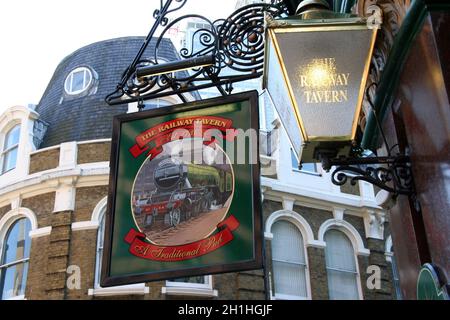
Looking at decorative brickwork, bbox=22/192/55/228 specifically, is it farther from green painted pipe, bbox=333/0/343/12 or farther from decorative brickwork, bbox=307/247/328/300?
green painted pipe, bbox=333/0/343/12

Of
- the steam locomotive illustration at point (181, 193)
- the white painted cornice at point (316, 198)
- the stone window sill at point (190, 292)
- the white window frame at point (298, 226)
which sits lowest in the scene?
the steam locomotive illustration at point (181, 193)

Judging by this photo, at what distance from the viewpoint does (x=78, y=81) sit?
19.5 metres

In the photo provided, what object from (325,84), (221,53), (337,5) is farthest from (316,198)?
(325,84)

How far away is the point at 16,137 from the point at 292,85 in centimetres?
1700

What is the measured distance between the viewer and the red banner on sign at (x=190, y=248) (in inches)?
156

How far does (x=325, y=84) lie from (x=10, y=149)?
17.0 m

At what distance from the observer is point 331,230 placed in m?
17.6

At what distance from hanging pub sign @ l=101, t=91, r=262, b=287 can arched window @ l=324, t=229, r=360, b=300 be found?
1298 cm

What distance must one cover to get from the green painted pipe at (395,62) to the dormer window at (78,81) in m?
16.1

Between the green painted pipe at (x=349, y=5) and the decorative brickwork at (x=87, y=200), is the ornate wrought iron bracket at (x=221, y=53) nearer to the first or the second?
the green painted pipe at (x=349, y=5)

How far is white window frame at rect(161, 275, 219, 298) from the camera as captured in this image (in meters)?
14.6

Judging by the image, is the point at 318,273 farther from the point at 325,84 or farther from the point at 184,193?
the point at 325,84

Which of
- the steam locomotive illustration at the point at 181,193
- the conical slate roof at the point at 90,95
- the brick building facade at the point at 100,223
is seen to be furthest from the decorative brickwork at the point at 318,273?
the steam locomotive illustration at the point at 181,193
